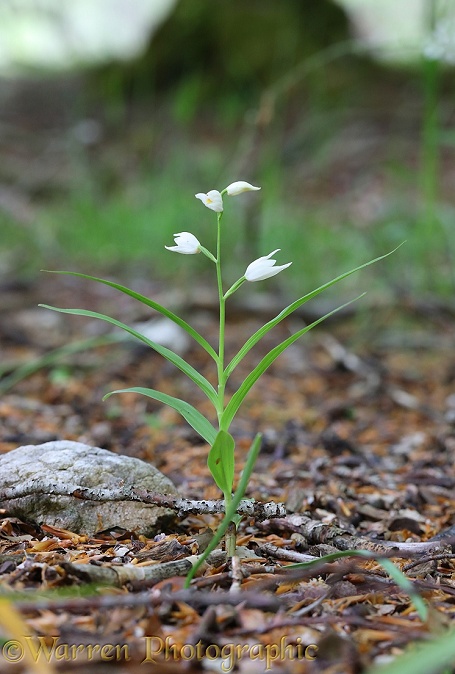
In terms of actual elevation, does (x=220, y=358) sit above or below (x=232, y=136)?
below

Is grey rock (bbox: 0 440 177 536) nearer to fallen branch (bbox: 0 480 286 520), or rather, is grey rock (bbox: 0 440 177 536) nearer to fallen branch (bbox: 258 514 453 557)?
fallen branch (bbox: 0 480 286 520)

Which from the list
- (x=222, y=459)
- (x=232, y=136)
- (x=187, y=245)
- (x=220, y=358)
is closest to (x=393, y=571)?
(x=222, y=459)

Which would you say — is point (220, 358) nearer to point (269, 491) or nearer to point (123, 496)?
point (123, 496)

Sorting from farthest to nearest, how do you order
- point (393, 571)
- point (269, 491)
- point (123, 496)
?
1. point (269, 491)
2. point (123, 496)
3. point (393, 571)

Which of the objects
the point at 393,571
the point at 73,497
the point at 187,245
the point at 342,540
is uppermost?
the point at 187,245

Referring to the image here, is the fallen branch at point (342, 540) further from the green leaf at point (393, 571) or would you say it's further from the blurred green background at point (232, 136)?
the blurred green background at point (232, 136)

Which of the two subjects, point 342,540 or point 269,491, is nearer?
point 342,540

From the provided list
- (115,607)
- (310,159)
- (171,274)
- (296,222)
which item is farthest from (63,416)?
(310,159)
